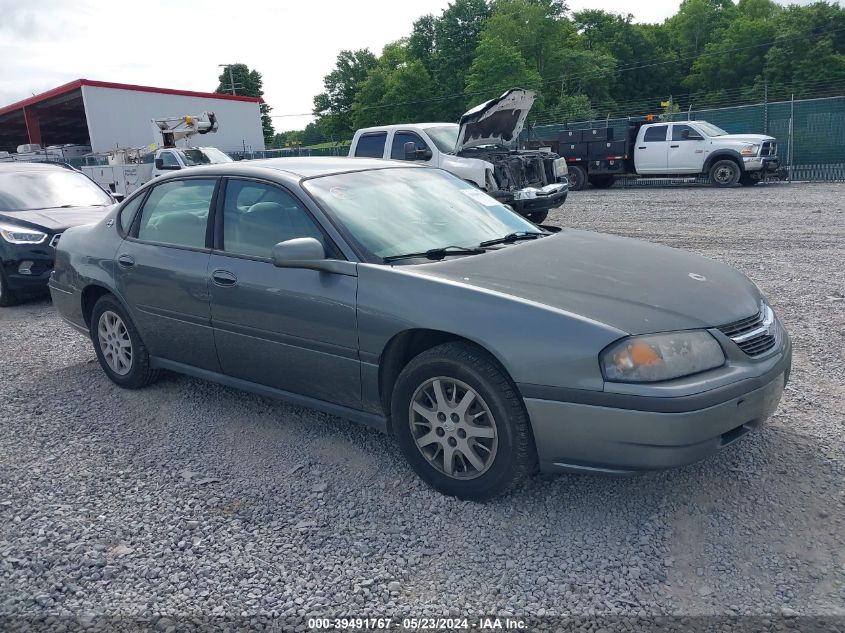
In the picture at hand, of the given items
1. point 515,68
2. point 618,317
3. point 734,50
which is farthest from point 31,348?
point 734,50

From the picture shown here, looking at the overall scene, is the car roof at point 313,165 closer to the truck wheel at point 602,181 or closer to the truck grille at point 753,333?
the truck grille at point 753,333

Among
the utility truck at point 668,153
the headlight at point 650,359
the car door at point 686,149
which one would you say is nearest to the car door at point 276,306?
the headlight at point 650,359

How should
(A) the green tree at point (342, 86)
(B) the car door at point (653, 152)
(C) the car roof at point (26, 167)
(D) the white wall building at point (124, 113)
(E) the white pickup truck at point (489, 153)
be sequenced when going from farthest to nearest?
(A) the green tree at point (342, 86) → (D) the white wall building at point (124, 113) → (B) the car door at point (653, 152) → (E) the white pickup truck at point (489, 153) → (C) the car roof at point (26, 167)

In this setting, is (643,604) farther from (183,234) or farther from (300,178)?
(183,234)

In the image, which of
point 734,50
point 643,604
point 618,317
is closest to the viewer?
point 643,604

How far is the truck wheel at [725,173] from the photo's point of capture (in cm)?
1836

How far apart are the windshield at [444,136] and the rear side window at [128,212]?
28.2ft

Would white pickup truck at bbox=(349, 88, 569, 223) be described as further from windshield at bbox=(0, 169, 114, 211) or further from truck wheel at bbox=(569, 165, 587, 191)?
truck wheel at bbox=(569, 165, 587, 191)

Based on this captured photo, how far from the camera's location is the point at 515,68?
55094 mm

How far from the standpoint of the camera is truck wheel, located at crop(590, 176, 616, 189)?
2158 centimetres

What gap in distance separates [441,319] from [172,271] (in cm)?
202

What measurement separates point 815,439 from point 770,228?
833 centimetres

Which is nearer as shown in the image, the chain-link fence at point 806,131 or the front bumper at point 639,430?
the front bumper at point 639,430

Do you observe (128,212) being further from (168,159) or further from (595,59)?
(595,59)
